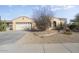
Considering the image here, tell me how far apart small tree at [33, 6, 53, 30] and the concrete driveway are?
1.71 ft

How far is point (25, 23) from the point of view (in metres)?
6.04

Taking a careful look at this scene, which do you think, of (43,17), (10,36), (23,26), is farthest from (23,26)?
(43,17)

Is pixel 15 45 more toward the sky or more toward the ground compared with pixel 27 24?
more toward the ground

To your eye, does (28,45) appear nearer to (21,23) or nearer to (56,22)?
(21,23)

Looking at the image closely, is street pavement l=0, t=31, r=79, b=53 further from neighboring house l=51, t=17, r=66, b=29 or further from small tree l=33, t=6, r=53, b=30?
neighboring house l=51, t=17, r=66, b=29

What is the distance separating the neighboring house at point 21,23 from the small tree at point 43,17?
15cm

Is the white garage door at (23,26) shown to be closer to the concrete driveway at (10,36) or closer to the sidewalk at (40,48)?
the concrete driveway at (10,36)

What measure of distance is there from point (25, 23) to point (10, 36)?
519mm

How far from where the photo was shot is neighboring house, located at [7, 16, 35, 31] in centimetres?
596

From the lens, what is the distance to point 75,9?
19.1 ft

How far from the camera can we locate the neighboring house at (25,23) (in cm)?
595
